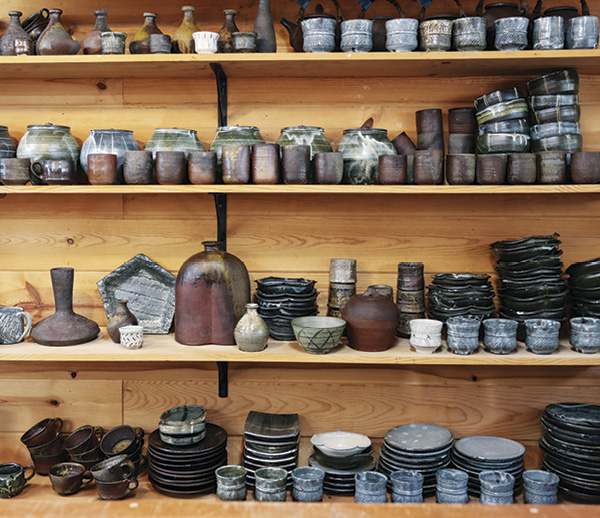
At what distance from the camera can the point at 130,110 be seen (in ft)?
7.22

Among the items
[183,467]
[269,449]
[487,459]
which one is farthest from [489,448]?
[183,467]

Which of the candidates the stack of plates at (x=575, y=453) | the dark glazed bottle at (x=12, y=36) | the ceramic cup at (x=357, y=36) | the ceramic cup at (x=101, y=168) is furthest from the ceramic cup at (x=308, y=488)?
the dark glazed bottle at (x=12, y=36)

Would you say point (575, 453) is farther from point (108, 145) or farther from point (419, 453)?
point (108, 145)

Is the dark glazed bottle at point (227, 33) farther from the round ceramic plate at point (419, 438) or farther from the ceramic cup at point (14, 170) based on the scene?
the round ceramic plate at point (419, 438)

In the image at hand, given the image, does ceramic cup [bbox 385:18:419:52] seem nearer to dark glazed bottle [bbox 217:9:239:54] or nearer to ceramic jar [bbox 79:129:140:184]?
dark glazed bottle [bbox 217:9:239:54]

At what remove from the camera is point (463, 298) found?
6.64ft

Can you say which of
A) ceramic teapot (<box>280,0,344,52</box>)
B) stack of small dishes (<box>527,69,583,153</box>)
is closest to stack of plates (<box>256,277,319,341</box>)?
ceramic teapot (<box>280,0,344,52</box>)

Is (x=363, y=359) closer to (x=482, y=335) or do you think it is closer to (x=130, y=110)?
(x=482, y=335)

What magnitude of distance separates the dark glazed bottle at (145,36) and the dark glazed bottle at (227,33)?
8.0 inches

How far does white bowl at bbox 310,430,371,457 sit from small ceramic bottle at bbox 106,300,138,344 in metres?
0.70

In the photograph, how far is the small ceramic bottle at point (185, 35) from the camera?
197cm

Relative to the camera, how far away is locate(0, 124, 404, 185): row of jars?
1997 mm

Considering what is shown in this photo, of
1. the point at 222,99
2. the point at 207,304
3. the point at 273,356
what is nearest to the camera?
the point at 273,356

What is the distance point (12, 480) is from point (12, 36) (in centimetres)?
137
